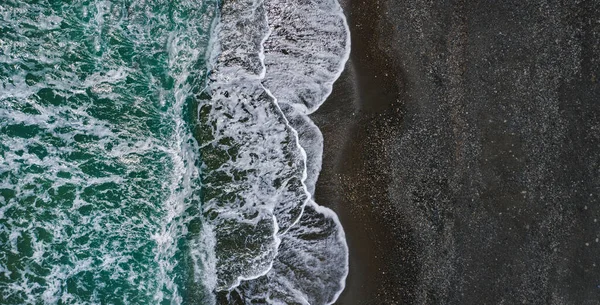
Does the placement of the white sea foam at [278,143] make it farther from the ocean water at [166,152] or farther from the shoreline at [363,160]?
the shoreline at [363,160]

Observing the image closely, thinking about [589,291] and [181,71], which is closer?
[589,291]

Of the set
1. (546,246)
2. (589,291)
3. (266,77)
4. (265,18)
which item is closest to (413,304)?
(546,246)

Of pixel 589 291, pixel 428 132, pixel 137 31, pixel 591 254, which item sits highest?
pixel 137 31

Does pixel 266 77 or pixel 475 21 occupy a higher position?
pixel 475 21

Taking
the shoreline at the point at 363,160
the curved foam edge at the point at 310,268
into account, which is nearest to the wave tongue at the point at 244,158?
the curved foam edge at the point at 310,268

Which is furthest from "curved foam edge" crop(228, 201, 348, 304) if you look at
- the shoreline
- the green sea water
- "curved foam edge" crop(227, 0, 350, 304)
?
the green sea water

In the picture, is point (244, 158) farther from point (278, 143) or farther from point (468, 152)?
point (468, 152)

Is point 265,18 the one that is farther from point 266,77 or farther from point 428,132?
point 428,132
